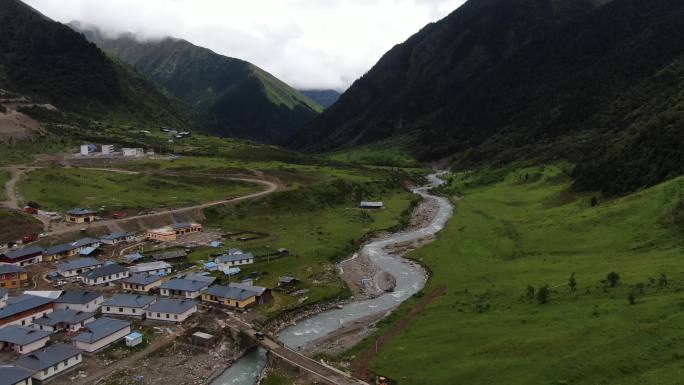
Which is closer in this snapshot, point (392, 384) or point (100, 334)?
point (392, 384)

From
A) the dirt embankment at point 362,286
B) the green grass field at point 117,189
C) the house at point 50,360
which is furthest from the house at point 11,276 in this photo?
the dirt embankment at point 362,286

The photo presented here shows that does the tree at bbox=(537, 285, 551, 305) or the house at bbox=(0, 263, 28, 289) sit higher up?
the tree at bbox=(537, 285, 551, 305)

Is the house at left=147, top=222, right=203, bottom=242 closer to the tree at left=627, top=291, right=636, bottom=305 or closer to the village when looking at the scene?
the village

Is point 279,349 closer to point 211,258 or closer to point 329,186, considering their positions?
point 211,258

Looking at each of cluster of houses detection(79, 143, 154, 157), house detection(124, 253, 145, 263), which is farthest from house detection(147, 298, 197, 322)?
cluster of houses detection(79, 143, 154, 157)

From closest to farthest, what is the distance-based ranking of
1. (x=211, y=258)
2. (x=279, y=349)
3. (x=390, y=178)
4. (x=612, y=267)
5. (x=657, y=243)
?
(x=279, y=349) → (x=612, y=267) → (x=657, y=243) → (x=211, y=258) → (x=390, y=178)

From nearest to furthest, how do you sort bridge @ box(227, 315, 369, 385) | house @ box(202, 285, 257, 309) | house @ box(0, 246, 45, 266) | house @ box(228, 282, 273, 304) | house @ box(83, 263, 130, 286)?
bridge @ box(227, 315, 369, 385)
house @ box(202, 285, 257, 309)
house @ box(228, 282, 273, 304)
house @ box(83, 263, 130, 286)
house @ box(0, 246, 45, 266)

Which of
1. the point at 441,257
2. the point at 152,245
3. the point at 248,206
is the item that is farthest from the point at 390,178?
the point at 152,245
